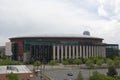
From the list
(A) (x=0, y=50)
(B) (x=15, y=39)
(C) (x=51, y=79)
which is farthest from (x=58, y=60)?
(C) (x=51, y=79)

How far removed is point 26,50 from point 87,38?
74.3ft

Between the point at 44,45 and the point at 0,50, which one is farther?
the point at 0,50

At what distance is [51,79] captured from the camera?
48125 mm

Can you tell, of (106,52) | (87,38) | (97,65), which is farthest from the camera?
(106,52)

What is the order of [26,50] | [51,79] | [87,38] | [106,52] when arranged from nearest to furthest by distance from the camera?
[51,79] → [26,50] → [87,38] → [106,52]

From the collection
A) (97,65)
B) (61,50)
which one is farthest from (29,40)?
(97,65)

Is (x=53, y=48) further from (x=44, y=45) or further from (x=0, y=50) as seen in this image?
(x=0, y=50)

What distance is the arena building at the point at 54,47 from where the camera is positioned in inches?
4075

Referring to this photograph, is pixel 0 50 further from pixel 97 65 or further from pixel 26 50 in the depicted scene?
pixel 97 65

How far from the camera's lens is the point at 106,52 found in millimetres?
119938

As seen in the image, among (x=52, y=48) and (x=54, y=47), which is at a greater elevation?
(x=54, y=47)

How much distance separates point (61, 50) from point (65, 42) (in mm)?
3784

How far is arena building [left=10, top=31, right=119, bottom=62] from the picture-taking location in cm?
10350

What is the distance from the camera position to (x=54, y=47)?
105 m
